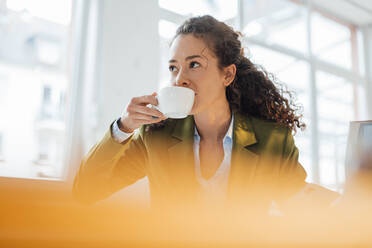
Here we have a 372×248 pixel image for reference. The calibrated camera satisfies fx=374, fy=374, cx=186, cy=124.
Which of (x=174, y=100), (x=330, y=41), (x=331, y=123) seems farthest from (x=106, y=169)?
(x=330, y=41)

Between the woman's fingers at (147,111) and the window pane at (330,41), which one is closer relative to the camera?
the woman's fingers at (147,111)

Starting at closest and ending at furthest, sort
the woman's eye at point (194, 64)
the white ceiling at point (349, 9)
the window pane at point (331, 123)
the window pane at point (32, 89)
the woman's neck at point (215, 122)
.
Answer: the woman's eye at point (194, 64) → the woman's neck at point (215, 122) → the window pane at point (32, 89) → the window pane at point (331, 123) → the white ceiling at point (349, 9)

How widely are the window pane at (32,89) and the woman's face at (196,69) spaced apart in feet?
4.77

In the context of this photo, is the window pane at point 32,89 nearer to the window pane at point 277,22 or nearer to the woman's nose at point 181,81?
the woman's nose at point 181,81

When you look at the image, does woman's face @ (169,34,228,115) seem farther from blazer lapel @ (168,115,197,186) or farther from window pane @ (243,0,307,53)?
window pane @ (243,0,307,53)

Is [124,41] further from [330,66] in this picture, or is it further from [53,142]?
[330,66]

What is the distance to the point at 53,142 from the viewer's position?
93.3 inches

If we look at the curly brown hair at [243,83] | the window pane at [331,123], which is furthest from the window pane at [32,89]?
the window pane at [331,123]

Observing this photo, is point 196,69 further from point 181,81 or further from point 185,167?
point 185,167

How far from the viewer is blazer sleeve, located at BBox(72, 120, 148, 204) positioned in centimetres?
103

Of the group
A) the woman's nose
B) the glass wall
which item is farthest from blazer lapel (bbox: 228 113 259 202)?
the glass wall

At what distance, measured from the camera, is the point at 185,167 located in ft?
3.72

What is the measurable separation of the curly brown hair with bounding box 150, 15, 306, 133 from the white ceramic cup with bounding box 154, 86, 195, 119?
0.36m

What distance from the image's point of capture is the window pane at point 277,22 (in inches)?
150
